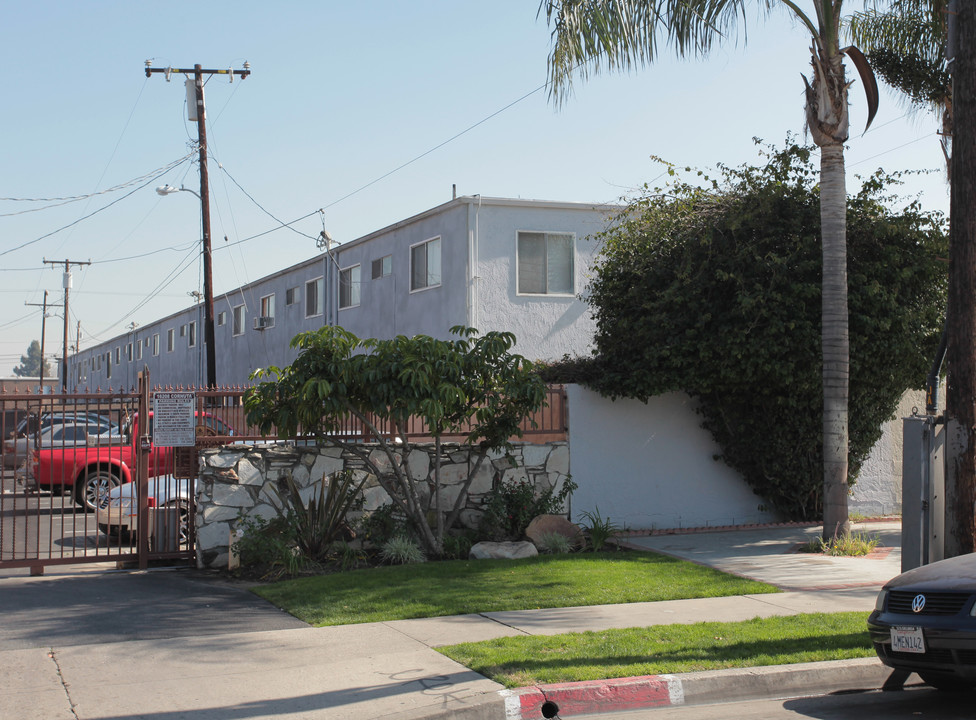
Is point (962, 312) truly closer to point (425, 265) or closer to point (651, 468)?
point (651, 468)

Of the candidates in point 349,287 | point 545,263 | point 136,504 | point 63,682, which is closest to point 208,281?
point 349,287

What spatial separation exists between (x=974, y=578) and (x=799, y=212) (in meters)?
8.30

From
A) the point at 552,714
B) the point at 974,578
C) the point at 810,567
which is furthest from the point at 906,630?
the point at 810,567

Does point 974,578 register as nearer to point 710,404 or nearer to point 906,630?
point 906,630

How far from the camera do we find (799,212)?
1353 cm

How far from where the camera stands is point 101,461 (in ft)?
50.7

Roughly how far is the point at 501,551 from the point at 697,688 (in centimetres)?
511

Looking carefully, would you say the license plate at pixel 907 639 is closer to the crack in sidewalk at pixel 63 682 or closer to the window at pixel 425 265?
the crack in sidewalk at pixel 63 682

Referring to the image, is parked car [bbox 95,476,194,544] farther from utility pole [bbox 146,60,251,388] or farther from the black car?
utility pole [bbox 146,60,251,388]

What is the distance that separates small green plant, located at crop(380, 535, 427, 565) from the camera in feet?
37.0

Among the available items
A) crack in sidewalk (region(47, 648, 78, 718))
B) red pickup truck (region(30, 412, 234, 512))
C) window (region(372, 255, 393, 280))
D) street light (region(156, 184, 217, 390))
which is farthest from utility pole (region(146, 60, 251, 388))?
crack in sidewalk (region(47, 648, 78, 718))

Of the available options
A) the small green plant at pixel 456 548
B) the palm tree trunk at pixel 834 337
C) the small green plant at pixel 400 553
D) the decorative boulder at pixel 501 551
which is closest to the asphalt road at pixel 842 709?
the decorative boulder at pixel 501 551

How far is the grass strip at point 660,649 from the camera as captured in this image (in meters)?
6.62

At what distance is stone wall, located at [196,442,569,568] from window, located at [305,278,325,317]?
15179 millimetres
